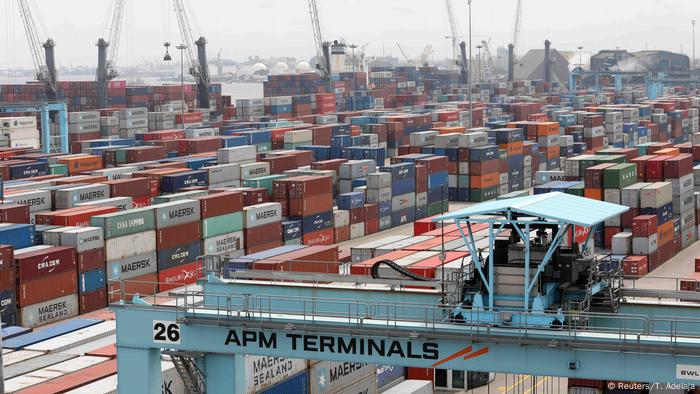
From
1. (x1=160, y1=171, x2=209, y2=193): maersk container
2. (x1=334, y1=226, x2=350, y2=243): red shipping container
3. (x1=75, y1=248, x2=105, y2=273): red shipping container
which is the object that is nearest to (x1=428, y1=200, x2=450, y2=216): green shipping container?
(x1=334, y1=226, x2=350, y2=243): red shipping container

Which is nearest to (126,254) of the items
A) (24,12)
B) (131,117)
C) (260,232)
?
(260,232)

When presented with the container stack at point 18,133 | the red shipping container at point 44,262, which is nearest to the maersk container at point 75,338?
the red shipping container at point 44,262

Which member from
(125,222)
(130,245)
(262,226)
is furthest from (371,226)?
(125,222)

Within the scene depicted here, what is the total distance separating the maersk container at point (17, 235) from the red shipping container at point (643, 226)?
30.1m

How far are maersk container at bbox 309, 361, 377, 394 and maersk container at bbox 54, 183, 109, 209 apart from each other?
2872 cm

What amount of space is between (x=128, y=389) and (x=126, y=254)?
31.8 meters

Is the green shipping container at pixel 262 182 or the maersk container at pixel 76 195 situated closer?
the maersk container at pixel 76 195

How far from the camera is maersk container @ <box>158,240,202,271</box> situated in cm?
5544

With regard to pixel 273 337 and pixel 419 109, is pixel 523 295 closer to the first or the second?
pixel 273 337

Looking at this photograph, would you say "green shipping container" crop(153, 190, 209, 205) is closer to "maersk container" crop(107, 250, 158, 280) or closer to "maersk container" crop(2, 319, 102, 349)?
"maersk container" crop(107, 250, 158, 280)

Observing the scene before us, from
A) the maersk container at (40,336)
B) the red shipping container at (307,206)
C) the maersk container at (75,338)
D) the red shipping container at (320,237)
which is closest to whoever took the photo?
the maersk container at (75,338)

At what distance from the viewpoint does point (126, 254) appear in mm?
53344

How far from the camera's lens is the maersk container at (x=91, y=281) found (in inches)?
2000
